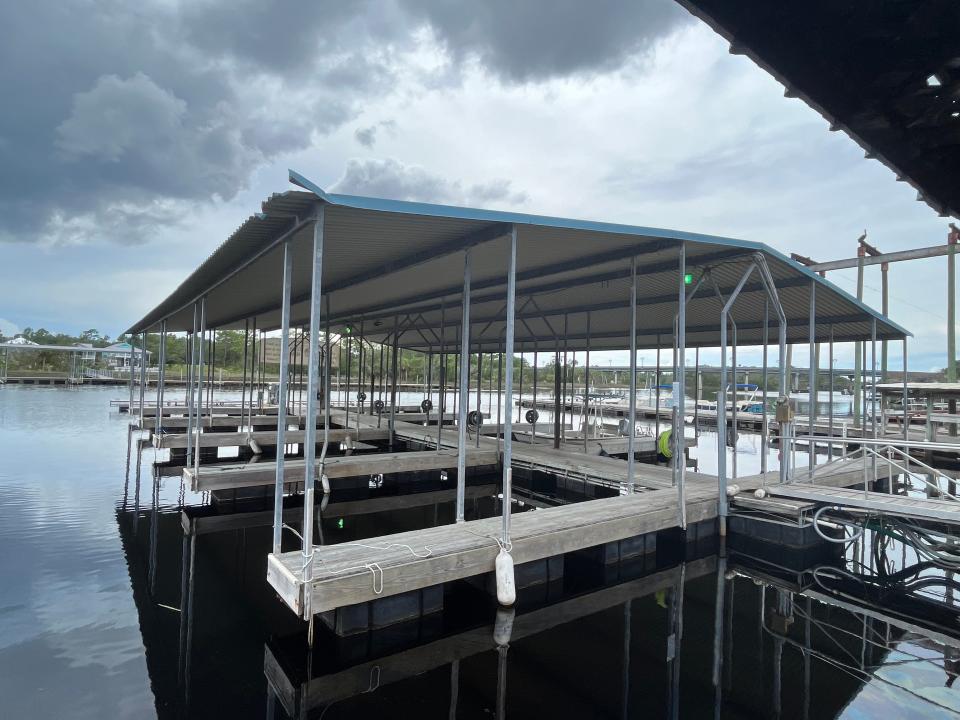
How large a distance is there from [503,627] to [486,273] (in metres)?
5.12

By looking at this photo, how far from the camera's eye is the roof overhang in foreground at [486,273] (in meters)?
5.44

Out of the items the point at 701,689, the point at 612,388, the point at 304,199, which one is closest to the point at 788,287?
the point at 701,689

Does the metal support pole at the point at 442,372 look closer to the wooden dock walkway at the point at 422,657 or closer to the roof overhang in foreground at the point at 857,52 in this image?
the wooden dock walkway at the point at 422,657

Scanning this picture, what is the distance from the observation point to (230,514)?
30.4ft

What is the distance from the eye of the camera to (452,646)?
4980 millimetres

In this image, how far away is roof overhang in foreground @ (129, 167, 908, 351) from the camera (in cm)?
544

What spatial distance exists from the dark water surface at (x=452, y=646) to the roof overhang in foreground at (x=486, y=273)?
3630mm

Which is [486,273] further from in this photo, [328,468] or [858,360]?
[858,360]

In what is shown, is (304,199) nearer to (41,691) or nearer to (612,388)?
(41,691)

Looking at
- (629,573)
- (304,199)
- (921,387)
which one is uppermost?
(304,199)

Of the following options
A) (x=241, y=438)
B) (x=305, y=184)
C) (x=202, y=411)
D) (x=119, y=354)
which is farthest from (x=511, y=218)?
(x=119, y=354)

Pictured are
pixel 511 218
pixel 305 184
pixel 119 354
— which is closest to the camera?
pixel 305 184

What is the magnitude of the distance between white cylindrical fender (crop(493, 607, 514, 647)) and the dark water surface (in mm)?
68

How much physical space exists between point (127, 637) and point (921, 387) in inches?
582
